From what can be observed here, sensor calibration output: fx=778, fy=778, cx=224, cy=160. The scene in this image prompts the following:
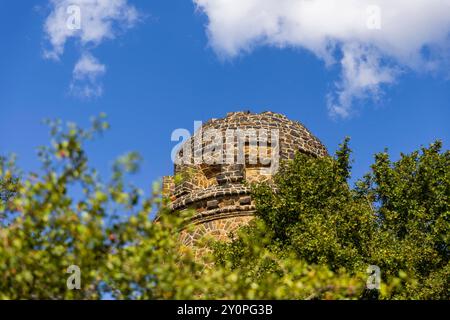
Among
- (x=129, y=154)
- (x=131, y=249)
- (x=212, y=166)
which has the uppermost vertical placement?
(x=212, y=166)

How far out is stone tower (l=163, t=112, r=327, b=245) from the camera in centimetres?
2906

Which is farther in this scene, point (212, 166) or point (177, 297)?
point (212, 166)

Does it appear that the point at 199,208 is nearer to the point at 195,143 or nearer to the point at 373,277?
the point at 195,143

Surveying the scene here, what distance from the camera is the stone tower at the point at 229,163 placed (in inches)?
1144

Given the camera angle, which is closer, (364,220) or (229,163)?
(364,220)

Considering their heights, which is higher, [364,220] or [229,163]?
[229,163]

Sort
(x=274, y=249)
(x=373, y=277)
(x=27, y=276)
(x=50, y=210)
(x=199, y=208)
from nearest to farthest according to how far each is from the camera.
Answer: (x=27, y=276), (x=50, y=210), (x=373, y=277), (x=274, y=249), (x=199, y=208)

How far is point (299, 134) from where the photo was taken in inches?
1282

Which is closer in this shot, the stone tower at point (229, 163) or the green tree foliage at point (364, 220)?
the green tree foliage at point (364, 220)

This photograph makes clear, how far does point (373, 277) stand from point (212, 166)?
11.3 metres

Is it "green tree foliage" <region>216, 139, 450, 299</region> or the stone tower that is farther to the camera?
the stone tower

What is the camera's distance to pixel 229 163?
1224 inches
